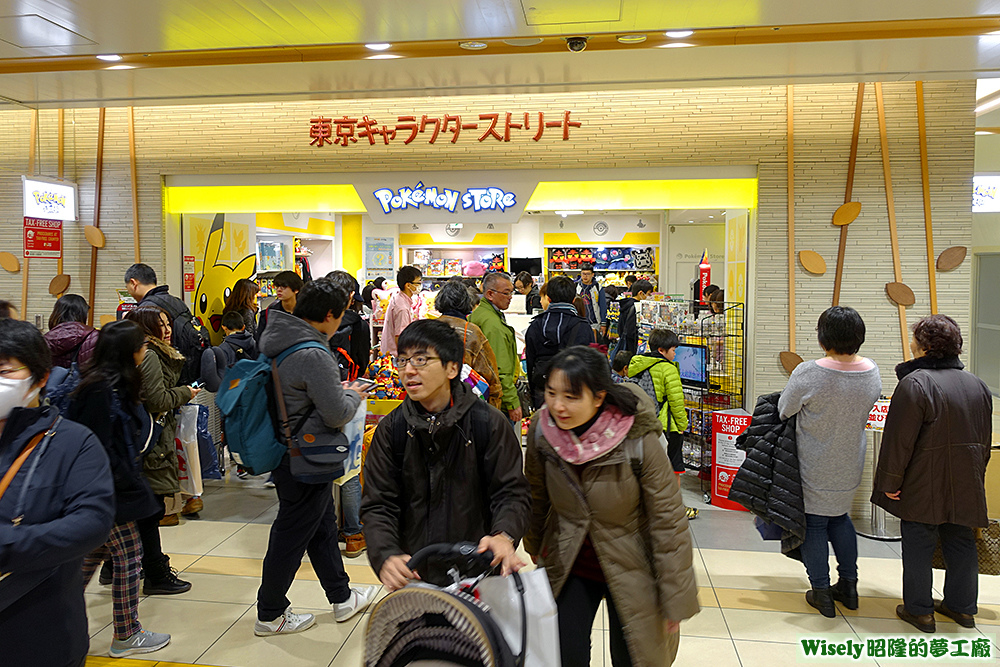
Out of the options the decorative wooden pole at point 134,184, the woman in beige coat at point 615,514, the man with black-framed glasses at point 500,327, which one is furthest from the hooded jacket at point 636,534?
the decorative wooden pole at point 134,184

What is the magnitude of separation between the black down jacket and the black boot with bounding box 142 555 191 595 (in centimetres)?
307

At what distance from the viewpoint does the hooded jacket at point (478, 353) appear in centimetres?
415

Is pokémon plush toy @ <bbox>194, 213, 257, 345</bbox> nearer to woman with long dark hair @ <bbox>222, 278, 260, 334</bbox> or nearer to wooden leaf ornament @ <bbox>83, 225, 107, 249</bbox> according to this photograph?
wooden leaf ornament @ <bbox>83, 225, 107, 249</bbox>

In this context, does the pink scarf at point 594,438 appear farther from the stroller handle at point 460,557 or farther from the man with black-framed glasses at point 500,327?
the man with black-framed glasses at point 500,327

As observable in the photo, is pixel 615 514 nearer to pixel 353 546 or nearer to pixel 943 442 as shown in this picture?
pixel 943 442

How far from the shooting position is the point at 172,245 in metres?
6.45

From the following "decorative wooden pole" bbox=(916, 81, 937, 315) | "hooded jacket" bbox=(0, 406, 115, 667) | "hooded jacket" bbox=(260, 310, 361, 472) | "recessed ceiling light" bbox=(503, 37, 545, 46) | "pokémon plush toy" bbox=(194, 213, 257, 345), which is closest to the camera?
"hooded jacket" bbox=(0, 406, 115, 667)

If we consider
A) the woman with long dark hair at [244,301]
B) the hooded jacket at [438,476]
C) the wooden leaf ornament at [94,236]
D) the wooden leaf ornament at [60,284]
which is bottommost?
the hooded jacket at [438,476]

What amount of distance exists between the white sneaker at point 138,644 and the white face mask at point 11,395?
1.77 metres

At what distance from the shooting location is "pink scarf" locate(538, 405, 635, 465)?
2.17 m

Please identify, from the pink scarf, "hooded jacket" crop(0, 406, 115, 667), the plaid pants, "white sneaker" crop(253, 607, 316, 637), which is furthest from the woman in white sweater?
the plaid pants

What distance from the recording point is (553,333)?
4.91 m

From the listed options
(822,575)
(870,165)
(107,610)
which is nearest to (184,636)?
(107,610)

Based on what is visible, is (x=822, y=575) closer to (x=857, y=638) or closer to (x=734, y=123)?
(x=857, y=638)
